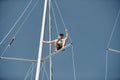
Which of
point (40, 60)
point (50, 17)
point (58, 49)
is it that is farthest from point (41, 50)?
point (50, 17)

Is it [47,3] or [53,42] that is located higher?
[47,3]

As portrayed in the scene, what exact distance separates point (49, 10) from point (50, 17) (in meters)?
0.50

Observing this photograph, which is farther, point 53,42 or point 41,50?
point 53,42

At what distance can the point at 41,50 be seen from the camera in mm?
16750

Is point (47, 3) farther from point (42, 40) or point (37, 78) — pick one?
point (37, 78)

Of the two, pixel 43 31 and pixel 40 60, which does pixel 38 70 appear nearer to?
pixel 40 60

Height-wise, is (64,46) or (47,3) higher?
(47,3)

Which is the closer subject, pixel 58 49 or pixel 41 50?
pixel 41 50

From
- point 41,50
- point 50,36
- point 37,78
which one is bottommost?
point 37,78

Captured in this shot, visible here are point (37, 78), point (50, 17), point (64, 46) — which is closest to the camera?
point (37, 78)

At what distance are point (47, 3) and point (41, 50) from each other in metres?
2.26

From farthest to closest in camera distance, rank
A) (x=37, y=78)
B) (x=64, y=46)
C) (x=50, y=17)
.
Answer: (x=50, y=17), (x=64, y=46), (x=37, y=78)

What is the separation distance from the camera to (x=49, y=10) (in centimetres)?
1856

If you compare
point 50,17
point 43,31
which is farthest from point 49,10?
point 43,31
